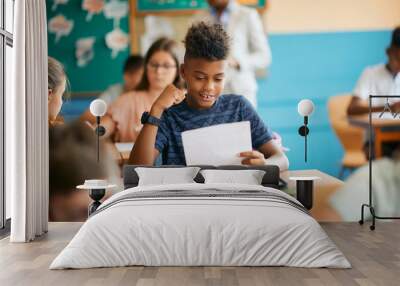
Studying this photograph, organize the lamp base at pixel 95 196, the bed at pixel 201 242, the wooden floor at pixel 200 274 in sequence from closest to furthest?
the wooden floor at pixel 200 274 < the bed at pixel 201 242 < the lamp base at pixel 95 196

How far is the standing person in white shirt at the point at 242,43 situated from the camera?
766cm

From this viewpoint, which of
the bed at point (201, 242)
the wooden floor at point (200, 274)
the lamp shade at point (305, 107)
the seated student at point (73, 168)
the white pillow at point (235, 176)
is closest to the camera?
the wooden floor at point (200, 274)

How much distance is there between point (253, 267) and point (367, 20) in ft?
14.1

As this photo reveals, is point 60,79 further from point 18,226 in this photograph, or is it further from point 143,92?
point 18,226

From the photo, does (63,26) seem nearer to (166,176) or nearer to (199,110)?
(199,110)

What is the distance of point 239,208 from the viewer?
4.87 metres

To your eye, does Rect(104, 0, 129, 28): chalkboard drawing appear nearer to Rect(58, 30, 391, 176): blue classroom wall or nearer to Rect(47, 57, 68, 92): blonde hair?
Rect(47, 57, 68, 92): blonde hair

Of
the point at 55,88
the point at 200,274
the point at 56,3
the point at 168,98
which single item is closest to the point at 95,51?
the point at 55,88

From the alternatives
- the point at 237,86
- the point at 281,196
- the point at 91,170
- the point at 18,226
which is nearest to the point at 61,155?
the point at 91,170

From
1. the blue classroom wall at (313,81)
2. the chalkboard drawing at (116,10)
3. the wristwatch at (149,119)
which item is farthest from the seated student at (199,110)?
the chalkboard drawing at (116,10)

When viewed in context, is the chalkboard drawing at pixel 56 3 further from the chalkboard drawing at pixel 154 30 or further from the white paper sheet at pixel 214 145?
the white paper sheet at pixel 214 145

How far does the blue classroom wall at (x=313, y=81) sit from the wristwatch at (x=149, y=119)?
786 millimetres

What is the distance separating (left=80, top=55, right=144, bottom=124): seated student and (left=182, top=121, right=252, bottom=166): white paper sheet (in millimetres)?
981

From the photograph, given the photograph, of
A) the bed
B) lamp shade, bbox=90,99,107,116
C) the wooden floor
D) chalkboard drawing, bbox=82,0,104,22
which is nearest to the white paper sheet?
lamp shade, bbox=90,99,107,116
